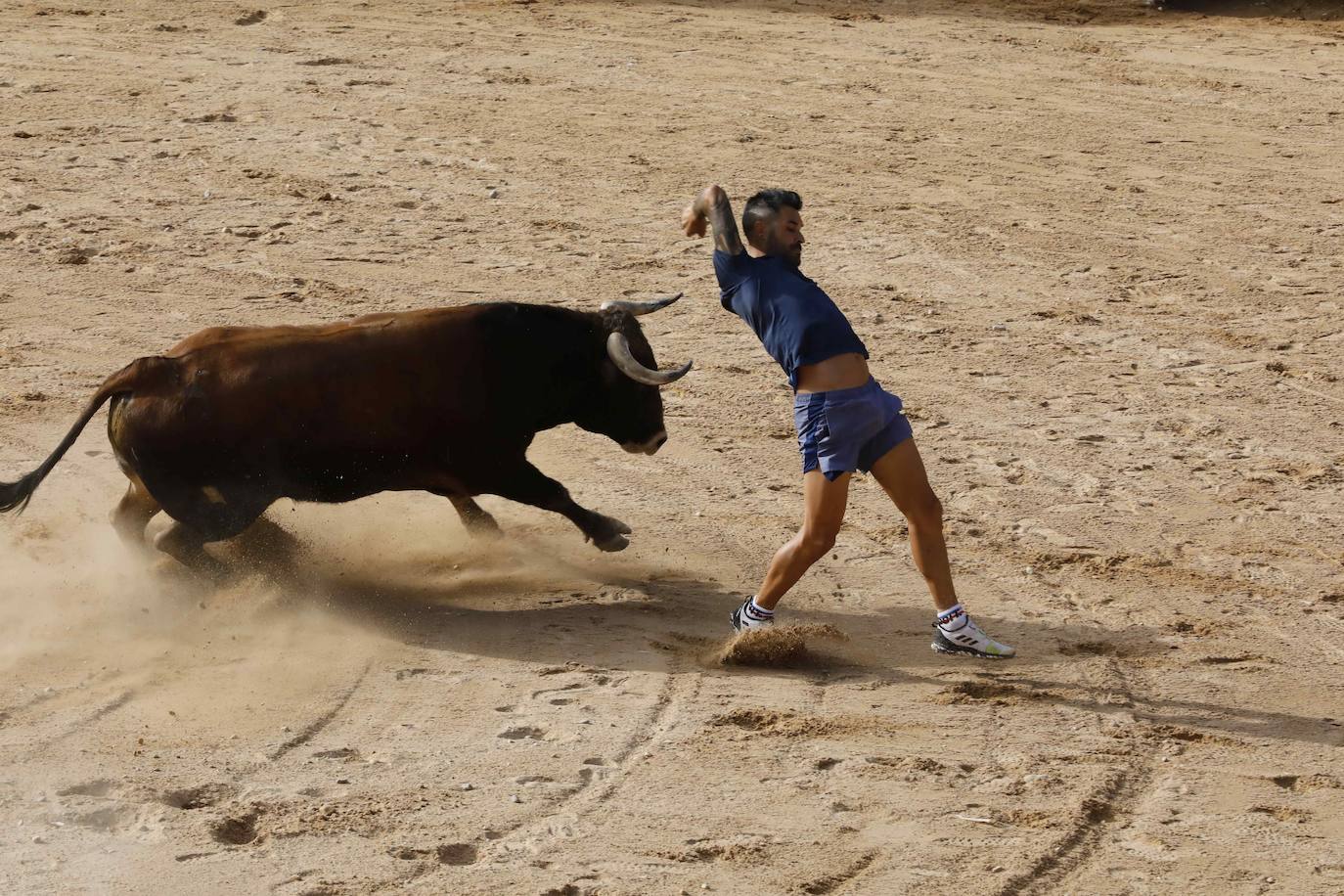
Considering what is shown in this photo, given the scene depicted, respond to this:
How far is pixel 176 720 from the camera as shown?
6.27 meters

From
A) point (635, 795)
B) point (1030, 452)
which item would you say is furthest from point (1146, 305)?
point (635, 795)

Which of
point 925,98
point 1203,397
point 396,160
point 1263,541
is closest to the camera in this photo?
point 1263,541

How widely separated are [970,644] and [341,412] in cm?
269

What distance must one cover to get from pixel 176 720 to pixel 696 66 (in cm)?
1023

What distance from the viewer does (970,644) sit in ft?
21.7

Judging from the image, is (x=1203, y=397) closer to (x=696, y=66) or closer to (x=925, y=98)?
(x=925, y=98)

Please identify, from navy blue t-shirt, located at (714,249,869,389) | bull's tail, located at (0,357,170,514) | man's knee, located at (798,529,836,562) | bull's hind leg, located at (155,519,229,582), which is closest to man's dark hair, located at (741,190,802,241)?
navy blue t-shirt, located at (714,249,869,389)

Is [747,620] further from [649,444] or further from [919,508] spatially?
[649,444]

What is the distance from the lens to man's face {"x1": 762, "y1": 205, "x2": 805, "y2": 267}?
643 cm

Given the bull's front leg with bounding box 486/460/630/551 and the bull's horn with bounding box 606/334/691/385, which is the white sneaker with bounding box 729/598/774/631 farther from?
the bull's horn with bounding box 606/334/691/385

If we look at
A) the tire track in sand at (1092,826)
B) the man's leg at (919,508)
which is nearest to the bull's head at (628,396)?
the man's leg at (919,508)

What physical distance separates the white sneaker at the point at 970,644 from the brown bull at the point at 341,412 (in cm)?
146

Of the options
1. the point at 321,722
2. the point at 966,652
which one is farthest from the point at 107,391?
the point at 966,652

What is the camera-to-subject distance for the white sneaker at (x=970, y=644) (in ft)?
21.7
